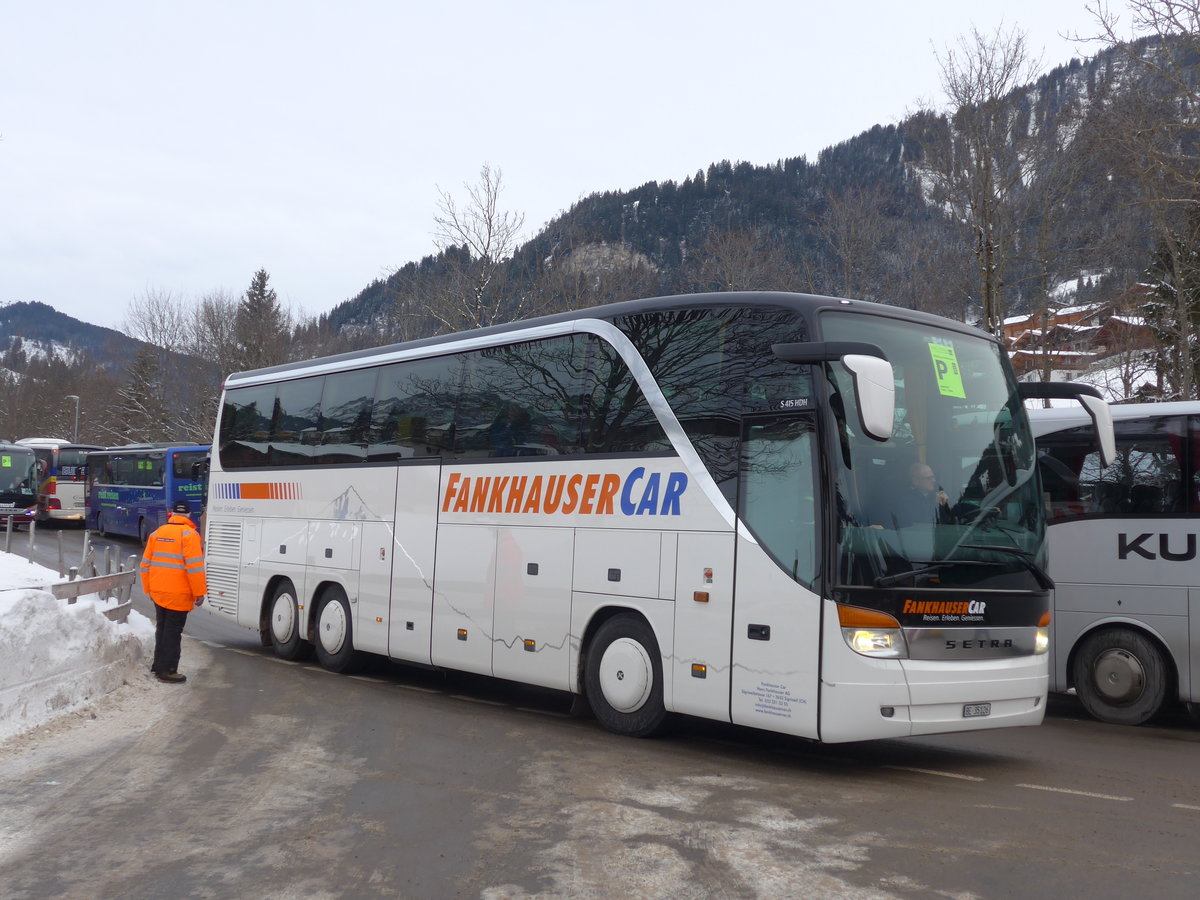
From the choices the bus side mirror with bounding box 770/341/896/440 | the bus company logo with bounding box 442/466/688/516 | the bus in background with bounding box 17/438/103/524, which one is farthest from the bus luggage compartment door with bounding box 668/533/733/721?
the bus in background with bounding box 17/438/103/524

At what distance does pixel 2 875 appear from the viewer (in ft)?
18.7

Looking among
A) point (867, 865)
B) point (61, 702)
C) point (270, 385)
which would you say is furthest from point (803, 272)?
point (867, 865)

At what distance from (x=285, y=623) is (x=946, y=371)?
373 inches

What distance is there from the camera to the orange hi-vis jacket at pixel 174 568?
40.7ft

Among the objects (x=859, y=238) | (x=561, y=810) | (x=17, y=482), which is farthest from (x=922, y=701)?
(x=17, y=482)

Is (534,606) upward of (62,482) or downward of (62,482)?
downward

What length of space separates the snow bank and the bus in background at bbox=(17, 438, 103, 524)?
40.5m

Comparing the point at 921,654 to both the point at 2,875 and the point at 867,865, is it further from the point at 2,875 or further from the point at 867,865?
the point at 2,875

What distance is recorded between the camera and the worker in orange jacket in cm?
1240

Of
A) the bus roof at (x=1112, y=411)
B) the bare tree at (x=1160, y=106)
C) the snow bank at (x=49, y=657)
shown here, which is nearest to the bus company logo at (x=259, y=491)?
the snow bank at (x=49, y=657)

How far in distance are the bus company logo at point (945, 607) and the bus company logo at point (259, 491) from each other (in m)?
8.93

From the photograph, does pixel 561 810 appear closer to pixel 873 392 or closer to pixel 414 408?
pixel 873 392

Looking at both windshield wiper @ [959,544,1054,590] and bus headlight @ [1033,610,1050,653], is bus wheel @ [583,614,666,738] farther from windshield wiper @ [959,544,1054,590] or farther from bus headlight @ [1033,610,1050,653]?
bus headlight @ [1033,610,1050,653]

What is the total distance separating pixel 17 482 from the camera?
150ft
